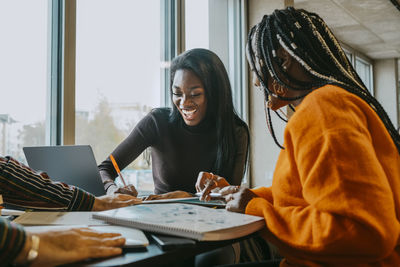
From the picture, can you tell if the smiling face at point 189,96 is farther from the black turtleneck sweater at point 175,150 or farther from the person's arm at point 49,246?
the person's arm at point 49,246

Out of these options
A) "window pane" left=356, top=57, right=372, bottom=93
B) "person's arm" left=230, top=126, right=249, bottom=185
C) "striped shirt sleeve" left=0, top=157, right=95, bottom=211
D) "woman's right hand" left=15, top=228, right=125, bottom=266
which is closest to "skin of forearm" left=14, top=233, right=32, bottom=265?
"woman's right hand" left=15, top=228, right=125, bottom=266

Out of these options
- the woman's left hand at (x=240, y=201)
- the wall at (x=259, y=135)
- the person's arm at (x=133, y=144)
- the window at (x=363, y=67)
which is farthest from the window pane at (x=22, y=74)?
the window at (x=363, y=67)

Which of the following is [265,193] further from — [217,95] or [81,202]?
[217,95]

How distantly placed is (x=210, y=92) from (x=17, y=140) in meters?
0.89

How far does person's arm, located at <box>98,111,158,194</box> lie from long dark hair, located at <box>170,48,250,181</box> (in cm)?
28

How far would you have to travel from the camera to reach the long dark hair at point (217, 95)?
180 centimetres

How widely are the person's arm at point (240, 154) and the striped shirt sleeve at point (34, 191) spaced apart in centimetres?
89

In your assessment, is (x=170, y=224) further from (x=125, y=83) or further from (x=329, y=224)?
(x=125, y=83)

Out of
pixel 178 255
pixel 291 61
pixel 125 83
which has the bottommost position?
pixel 178 255

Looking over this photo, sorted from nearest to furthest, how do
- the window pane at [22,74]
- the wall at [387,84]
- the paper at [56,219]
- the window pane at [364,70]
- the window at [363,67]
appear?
the paper at [56,219], the window pane at [22,74], the window at [363,67], the window pane at [364,70], the wall at [387,84]

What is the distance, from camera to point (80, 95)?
188 cm

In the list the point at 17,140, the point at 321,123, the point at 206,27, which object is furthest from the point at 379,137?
the point at 206,27

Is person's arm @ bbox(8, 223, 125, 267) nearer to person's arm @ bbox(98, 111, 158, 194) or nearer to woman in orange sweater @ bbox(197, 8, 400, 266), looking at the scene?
woman in orange sweater @ bbox(197, 8, 400, 266)

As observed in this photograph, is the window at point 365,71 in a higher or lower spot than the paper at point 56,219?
higher
